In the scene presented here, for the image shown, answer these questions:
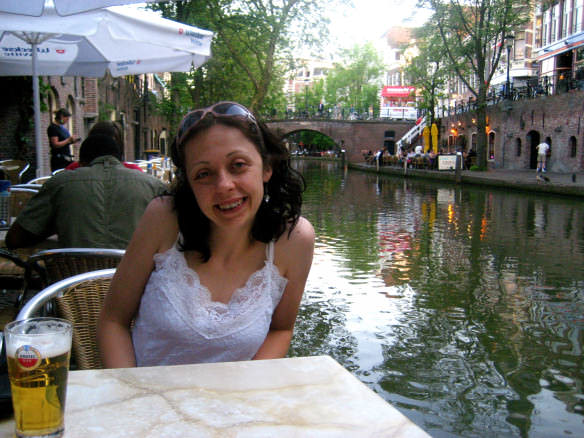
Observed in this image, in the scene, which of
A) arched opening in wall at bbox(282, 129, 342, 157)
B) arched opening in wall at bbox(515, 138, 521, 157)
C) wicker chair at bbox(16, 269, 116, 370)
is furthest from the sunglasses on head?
arched opening in wall at bbox(282, 129, 342, 157)

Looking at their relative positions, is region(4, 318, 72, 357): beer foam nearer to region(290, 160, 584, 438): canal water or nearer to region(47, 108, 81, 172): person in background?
region(290, 160, 584, 438): canal water

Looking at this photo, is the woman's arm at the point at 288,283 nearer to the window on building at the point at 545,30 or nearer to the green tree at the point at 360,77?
the window on building at the point at 545,30

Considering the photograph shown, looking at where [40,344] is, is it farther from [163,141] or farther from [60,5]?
[163,141]

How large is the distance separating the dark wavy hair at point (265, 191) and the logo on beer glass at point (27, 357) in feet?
2.81

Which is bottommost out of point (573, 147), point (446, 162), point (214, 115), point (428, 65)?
point (446, 162)

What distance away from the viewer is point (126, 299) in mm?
1886

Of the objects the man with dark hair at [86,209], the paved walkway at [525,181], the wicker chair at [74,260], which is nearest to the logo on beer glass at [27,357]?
the wicker chair at [74,260]

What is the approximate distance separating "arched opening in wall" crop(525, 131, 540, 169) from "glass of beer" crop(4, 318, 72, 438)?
31354 mm

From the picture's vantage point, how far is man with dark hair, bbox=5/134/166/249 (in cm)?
298

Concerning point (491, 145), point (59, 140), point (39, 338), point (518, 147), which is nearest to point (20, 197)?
point (39, 338)

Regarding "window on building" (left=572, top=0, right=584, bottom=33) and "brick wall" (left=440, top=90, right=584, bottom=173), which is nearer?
"brick wall" (left=440, top=90, right=584, bottom=173)

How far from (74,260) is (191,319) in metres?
0.88

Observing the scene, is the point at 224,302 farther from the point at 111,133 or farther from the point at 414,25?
the point at 414,25

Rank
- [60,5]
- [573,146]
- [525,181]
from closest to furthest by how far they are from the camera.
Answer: [60,5] → [525,181] → [573,146]
